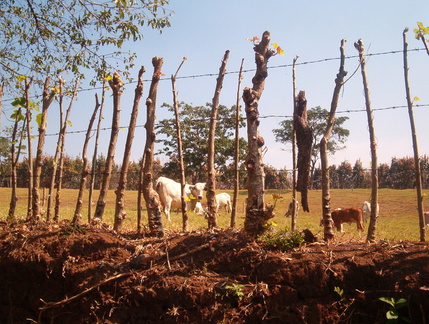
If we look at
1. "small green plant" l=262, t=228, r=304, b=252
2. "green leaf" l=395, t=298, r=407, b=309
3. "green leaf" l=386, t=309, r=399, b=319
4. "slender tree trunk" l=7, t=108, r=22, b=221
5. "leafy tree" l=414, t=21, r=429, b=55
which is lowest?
"green leaf" l=386, t=309, r=399, b=319

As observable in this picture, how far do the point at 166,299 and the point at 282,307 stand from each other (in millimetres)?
1189

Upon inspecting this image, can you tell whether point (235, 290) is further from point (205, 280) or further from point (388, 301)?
point (388, 301)

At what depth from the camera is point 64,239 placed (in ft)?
15.1

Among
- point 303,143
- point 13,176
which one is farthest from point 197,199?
point 303,143

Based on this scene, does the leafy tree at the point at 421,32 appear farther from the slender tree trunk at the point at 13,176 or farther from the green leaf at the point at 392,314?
the slender tree trunk at the point at 13,176

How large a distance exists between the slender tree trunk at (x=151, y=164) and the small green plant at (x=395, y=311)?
3277 millimetres

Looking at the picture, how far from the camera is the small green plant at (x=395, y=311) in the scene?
3.06 metres

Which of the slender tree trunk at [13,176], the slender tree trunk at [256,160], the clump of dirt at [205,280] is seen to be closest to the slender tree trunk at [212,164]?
the clump of dirt at [205,280]

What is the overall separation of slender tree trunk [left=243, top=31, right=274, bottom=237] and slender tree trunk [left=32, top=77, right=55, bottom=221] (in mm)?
4153

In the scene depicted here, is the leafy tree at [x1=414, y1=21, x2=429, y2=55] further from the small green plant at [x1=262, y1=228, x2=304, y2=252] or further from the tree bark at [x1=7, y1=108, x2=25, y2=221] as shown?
the tree bark at [x1=7, y1=108, x2=25, y2=221]

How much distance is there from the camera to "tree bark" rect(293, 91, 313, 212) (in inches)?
219

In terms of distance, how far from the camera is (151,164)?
5.74 m

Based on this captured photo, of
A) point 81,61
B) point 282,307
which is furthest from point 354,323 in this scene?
point 81,61

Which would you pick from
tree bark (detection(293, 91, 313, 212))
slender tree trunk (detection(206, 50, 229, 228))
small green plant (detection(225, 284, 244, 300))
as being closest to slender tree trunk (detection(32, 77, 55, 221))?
slender tree trunk (detection(206, 50, 229, 228))
